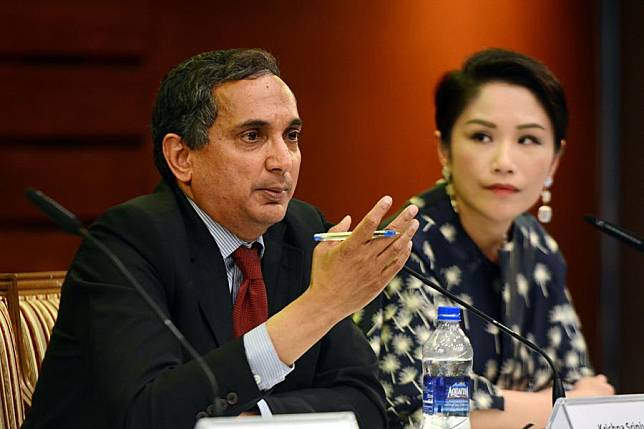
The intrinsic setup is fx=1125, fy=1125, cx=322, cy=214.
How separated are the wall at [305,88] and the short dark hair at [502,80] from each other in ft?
3.64

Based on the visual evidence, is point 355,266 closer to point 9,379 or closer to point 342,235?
point 342,235

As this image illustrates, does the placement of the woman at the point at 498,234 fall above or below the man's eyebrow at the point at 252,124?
below

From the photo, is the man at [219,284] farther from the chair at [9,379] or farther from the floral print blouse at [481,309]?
the floral print blouse at [481,309]

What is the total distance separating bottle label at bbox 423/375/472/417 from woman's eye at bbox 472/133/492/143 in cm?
85

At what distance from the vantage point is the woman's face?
2.77 m

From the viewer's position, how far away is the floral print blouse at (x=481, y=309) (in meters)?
2.49

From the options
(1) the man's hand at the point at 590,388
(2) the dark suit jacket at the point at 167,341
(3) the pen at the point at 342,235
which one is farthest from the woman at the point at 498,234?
(3) the pen at the point at 342,235

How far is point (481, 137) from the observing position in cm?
283

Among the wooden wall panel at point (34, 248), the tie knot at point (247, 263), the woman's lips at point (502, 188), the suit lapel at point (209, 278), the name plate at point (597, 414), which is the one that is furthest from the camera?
the wooden wall panel at point (34, 248)

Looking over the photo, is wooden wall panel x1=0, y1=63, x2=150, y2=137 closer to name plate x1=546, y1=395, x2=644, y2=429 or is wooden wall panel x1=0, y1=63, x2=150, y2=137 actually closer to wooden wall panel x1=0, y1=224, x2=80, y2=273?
wooden wall panel x1=0, y1=224, x2=80, y2=273

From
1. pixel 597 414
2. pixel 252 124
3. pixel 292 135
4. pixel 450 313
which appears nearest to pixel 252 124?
pixel 252 124

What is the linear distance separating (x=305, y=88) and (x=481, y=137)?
126cm

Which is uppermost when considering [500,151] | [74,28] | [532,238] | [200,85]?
[74,28]

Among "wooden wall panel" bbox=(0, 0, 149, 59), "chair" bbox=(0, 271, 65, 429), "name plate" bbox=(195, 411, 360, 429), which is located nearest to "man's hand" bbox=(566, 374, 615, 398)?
"chair" bbox=(0, 271, 65, 429)
